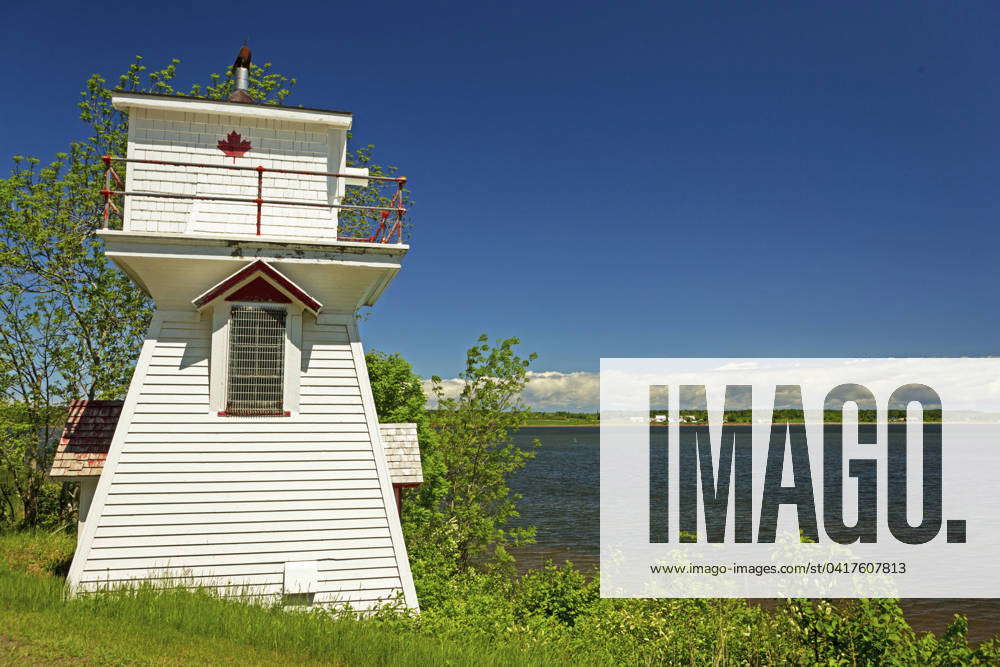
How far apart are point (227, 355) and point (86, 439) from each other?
9.07 feet

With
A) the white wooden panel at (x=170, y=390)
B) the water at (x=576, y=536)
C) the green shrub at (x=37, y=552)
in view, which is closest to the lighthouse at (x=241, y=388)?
the white wooden panel at (x=170, y=390)

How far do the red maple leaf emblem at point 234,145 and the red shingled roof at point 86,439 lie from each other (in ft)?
15.4

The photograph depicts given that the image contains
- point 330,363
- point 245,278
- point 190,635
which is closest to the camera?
point 190,635

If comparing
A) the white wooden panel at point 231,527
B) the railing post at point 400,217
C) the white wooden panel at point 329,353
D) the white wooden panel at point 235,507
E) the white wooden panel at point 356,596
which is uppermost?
the railing post at point 400,217

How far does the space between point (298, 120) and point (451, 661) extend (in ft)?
27.9

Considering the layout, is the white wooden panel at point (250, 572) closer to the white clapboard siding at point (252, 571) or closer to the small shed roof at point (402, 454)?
the white clapboard siding at point (252, 571)

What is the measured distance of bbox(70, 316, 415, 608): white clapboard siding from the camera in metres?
9.87

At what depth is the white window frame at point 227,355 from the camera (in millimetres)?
10422

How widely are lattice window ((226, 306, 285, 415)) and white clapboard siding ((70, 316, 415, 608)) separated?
297 mm

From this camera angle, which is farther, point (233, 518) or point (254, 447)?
Answer: point (254, 447)

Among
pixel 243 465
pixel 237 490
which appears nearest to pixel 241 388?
pixel 243 465

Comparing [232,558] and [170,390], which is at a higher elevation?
[170,390]

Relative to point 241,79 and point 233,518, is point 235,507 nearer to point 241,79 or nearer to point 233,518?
point 233,518

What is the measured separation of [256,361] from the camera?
35.1ft
